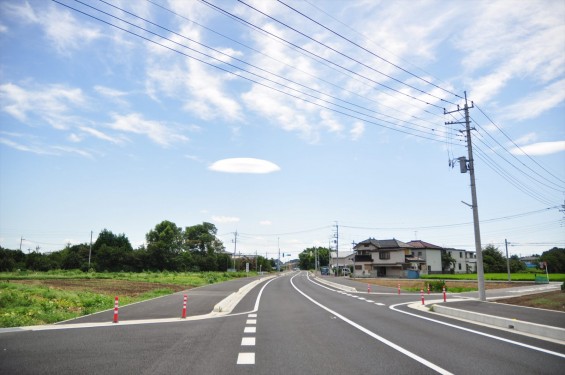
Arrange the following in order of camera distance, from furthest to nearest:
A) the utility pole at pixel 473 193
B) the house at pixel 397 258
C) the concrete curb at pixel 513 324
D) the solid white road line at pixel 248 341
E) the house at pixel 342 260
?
the house at pixel 342 260 < the house at pixel 397 258 < the utility pole at pixel 473 193 < the concrete curb at pixel 513 324 < the solid white road line at pixel 248 341

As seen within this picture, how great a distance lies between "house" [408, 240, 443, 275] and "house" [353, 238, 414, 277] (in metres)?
1.36

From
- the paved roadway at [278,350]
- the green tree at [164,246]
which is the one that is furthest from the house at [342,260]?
the paved roadway at [278,350]

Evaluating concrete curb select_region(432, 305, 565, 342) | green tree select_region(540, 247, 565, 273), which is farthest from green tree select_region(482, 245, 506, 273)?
concrete curb select_region(432, 305, 565, 342)

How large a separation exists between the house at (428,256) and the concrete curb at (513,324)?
2661 inches

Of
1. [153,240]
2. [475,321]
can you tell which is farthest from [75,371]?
A: [153,240]

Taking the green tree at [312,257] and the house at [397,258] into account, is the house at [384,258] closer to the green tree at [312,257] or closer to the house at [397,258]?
the house at [397,258]

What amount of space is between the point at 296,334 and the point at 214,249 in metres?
116

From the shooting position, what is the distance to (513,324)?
12.4 meters

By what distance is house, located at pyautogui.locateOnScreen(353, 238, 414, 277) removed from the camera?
257 feet

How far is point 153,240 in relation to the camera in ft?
367

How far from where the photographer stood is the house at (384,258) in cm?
7838

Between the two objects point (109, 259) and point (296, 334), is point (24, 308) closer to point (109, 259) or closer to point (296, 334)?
point (296, 334)

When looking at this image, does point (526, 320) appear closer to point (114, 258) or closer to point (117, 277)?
point (117, 277)

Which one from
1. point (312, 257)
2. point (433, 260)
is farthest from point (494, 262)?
point (312, 257)
